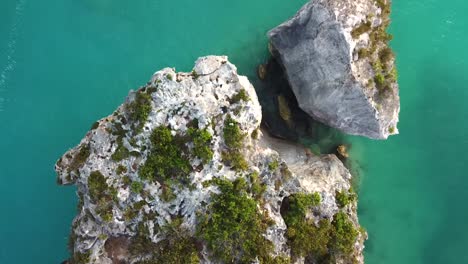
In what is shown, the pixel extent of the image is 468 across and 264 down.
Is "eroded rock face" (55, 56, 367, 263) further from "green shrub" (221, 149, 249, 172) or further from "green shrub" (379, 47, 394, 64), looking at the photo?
"green shrub" (379, 47, 394, 64)

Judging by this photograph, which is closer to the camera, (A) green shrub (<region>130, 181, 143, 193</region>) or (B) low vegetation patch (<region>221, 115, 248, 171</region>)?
(A) green shrub (<region>130, 181, 143, 193</region>)

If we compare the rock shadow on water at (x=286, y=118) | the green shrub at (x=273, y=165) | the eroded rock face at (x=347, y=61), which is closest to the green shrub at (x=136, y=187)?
the green shrub at (x=273, y=165)

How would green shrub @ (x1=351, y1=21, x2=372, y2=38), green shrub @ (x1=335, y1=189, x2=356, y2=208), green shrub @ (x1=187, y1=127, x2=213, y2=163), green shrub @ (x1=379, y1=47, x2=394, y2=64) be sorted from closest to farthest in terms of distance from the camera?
green shrub @ (x1=187, y1=127, x2=213, y2=163), green shrub @ (x1=351, y1=21, x2=372, y2=38), green shrub @ (x1=335, y1=189, x2=356, y2=208), green shrub @ (x1=379, y1=47, x2=394, y2=64)
